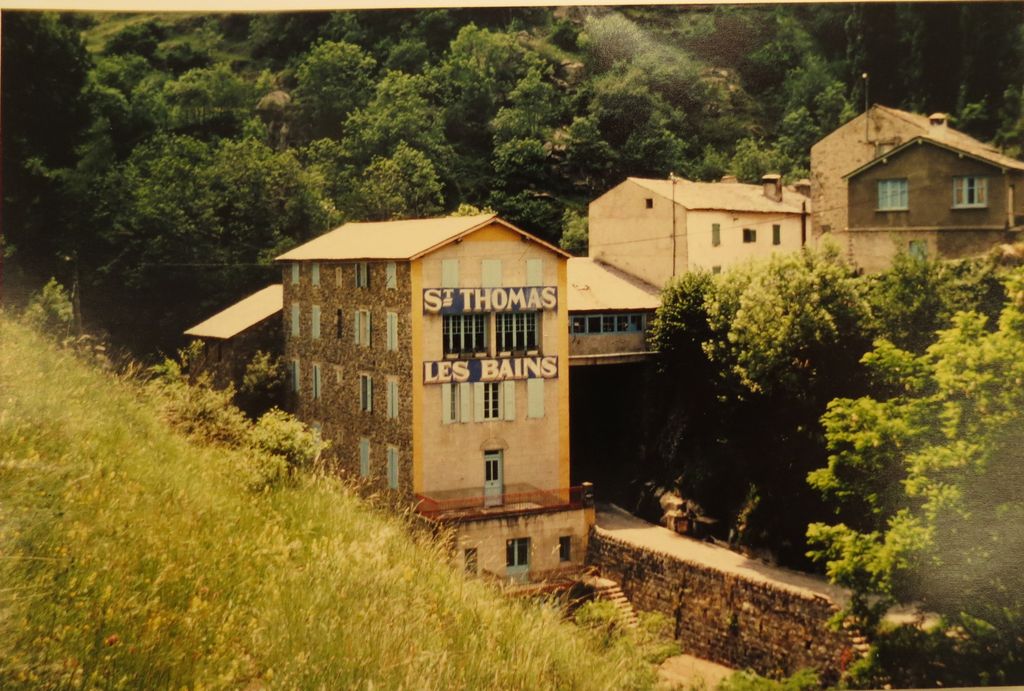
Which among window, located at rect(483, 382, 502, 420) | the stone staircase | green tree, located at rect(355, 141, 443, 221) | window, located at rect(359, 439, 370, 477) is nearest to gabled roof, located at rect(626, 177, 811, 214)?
green tree, located at rect(355, 141, 443, 221)

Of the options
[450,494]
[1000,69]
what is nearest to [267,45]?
[450,494]

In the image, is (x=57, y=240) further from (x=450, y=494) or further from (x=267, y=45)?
(x=450, y=494)

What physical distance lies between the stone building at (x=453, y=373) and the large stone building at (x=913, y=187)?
1.63 m

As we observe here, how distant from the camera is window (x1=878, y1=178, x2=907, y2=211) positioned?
5.55 meters

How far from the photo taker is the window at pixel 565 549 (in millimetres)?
5565

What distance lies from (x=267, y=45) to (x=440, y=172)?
1145mm

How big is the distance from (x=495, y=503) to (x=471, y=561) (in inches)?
13.2

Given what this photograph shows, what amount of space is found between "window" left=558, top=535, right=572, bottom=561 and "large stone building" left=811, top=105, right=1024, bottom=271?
2.22 metres

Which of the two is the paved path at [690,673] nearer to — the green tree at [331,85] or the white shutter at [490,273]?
the white shutter at [490,273]

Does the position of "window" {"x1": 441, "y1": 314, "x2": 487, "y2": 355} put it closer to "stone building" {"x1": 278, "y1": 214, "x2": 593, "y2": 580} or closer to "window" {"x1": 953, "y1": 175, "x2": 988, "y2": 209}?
"stone building" {"x1": 278, "y1": 214, "x2": 593, "y2": 580}

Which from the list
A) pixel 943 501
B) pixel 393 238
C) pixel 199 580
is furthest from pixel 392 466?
pixel 943 501

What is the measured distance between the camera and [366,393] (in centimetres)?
548

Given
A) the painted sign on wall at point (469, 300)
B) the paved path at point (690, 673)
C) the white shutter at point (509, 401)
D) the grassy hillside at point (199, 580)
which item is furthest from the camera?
the white shutter at point (509, 401)

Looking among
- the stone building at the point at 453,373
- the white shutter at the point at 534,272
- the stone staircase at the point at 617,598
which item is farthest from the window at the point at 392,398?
the stone staircase at the point at 617,598
